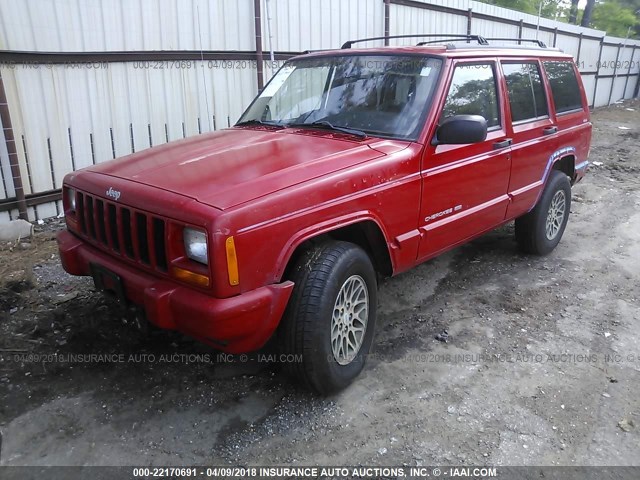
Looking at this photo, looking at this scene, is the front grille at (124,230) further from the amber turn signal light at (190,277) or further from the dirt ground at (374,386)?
the dirt ground at (374,386)

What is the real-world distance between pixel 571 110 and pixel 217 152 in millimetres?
3842

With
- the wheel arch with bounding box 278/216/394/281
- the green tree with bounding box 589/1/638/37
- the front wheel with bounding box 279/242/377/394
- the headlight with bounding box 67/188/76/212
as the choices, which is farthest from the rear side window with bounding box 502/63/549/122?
the green tree with bounding box 589/1/638/37

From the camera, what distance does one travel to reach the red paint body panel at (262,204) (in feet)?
8.27

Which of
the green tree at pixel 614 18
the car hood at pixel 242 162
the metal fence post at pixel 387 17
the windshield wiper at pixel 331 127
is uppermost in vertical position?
the green tree at pixel 614 18

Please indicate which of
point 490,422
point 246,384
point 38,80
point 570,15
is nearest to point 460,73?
point 490,422

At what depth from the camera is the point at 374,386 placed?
324cm

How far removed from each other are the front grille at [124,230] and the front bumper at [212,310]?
0.11 m

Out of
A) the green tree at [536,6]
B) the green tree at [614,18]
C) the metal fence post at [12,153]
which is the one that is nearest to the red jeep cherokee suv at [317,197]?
the metal fence post at [12,153]

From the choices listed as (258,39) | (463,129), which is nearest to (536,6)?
(258,39)

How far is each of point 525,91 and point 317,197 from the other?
275 cm

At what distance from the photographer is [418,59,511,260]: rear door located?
358 cm

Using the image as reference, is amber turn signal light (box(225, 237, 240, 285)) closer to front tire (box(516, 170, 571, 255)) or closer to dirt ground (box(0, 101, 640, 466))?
dirt ground (box(0, 101, 640, 466))

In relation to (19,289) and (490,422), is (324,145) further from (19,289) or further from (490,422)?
(19,289)

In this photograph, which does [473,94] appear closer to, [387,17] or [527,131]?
[527,131]
